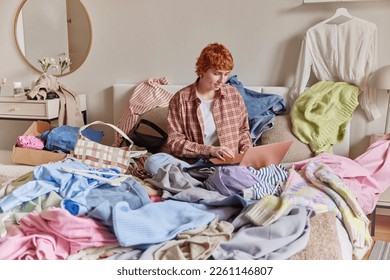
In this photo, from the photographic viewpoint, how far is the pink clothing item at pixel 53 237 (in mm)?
995

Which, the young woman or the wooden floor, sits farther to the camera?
the wooden floor

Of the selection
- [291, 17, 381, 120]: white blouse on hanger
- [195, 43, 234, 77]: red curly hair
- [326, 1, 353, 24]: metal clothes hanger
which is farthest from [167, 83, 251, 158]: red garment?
[326, 1, 353, 24]: metal clothes hanger

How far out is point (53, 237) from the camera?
104 cm

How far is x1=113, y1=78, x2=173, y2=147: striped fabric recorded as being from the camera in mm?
2477

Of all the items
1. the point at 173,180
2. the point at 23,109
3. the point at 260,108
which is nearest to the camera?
the point at 173,180

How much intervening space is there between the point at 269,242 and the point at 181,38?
193 cm

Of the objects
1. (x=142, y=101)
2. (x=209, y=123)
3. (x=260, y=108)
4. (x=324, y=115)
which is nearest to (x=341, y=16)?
(x=324, y=115)

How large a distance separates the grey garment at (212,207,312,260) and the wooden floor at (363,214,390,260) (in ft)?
4.09

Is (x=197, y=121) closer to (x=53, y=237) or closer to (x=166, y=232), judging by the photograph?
(x=166, y=232)

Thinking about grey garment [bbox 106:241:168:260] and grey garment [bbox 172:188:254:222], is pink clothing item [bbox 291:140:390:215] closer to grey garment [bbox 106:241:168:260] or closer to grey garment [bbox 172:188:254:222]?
grey garment [bbox 172:188:254:222]

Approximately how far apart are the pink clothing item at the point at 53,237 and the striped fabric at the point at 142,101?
1.38 m
